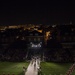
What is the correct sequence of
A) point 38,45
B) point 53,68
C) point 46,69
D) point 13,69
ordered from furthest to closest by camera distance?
point 38,45 → point 53,68 → point 13,69 → point 46,69

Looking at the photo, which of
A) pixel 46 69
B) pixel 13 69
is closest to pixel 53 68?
pixel 46 69

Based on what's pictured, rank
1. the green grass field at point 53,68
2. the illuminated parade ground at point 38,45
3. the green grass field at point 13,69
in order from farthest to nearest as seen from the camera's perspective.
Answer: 1. the illuminated parade ground at point 38,45
2. the green grass field at point 13,69
3. the green grass field at point 53,68

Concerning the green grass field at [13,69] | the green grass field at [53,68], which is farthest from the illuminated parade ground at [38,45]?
the green grass field at [13,69]

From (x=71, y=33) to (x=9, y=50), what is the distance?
53.1 ft

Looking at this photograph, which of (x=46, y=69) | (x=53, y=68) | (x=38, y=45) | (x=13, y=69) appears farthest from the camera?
(x=38, y=45)

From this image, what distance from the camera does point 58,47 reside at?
66.9 m

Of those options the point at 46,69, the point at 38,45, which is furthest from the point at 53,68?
the point at 38,45

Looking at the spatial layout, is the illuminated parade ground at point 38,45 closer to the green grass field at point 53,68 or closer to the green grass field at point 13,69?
the green grass field at point 53,68

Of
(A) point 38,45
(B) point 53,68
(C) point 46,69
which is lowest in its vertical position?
(B) point 53,68

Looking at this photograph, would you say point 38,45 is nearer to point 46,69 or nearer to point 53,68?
point 53,68

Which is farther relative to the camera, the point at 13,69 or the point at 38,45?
the point at 38,45

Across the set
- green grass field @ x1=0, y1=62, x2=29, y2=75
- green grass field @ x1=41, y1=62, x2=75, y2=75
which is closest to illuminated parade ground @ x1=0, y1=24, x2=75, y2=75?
green grass field @ x1=41, y1=62, x2=75, y2=75

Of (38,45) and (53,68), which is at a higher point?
(38,45)

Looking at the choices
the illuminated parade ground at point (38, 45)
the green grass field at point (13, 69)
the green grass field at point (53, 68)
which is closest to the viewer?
the green grass field at point (53, 68)
